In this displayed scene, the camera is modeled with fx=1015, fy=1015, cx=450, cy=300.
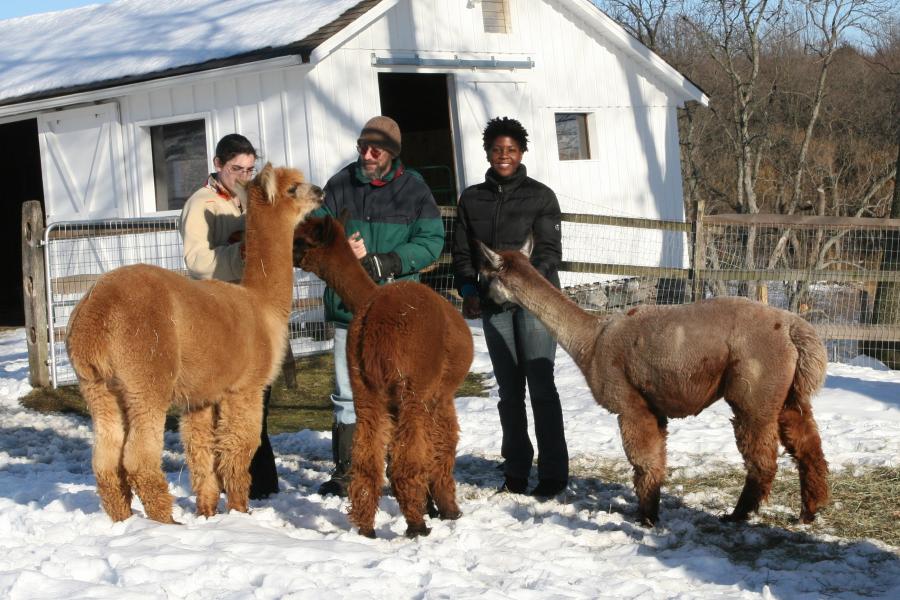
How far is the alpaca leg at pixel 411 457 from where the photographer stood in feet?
16.3

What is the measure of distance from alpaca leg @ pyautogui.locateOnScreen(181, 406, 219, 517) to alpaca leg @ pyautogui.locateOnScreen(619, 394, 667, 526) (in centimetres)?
228

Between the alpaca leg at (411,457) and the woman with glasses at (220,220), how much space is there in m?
1.52

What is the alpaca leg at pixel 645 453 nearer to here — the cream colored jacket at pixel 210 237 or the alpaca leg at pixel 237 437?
the alpaca leg at pixel 237 437

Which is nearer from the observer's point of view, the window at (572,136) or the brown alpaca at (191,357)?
the brown alpaca at (191,357)

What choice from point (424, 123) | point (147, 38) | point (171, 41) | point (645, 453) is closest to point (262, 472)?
point (645, 453)

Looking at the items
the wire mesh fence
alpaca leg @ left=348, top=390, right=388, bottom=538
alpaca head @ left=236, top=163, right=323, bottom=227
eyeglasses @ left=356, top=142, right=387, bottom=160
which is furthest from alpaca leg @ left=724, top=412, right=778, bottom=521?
the wire mesh fence

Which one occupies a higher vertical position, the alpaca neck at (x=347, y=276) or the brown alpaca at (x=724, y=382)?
the alpaca neck at (x=347, y=276)

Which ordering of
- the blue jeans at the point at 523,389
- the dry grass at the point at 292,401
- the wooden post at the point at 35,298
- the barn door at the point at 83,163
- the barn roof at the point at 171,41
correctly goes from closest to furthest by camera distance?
the blue jeans at the point at 523,389 → the dry grass at the point at 292,401 → the wooden post at the point at 35,298 → the barn roof at the point at 171,41 → the barn door at the point at 83,163

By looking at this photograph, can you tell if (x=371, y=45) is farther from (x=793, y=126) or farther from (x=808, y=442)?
(x=793, y=126)

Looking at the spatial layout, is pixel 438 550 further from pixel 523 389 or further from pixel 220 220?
pixel 220 220

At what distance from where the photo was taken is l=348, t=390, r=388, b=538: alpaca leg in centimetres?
500

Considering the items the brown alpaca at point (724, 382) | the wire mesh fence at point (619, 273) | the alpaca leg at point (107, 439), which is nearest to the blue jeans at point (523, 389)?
the brown alpaca at point (724, 382)

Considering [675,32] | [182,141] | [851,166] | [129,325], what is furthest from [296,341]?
[675,32]

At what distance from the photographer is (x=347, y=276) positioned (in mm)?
5434
